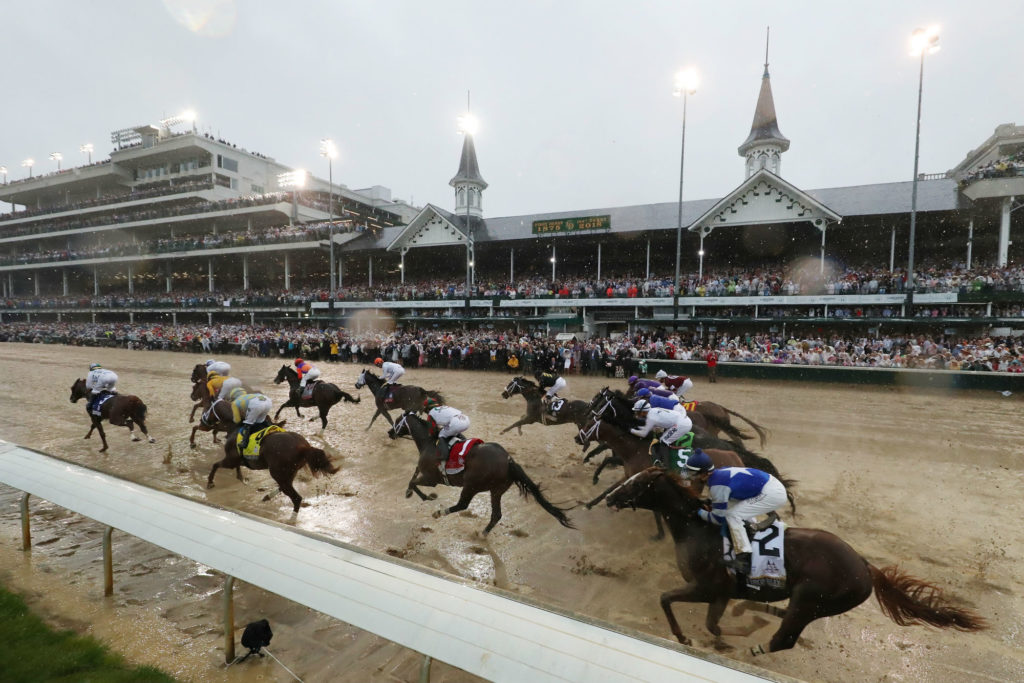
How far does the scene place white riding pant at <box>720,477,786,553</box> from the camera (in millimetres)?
3287

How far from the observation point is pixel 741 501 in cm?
339

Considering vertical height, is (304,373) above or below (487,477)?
above

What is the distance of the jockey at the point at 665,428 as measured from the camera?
5214 millimetres

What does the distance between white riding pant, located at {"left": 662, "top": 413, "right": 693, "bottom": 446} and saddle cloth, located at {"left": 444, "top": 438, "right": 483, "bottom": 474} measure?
2.14 metres

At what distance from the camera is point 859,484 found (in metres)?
6.58

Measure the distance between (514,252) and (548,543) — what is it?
26856 millimetres

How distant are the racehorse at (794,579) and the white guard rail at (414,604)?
59.9 inches

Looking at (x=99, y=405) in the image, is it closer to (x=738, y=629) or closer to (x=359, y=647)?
(x=359, y=647)

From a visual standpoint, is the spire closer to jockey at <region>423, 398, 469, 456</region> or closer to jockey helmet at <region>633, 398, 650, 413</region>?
jockey helmet at <region>633, 398, 650, 413</region>

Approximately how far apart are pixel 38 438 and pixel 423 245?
2308cm

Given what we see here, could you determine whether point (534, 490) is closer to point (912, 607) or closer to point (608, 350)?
point (912, 607)

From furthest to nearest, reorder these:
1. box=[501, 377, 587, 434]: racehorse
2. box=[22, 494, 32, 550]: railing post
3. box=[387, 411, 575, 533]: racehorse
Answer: box=[501, 377, 587, 434]: racehorse → box=[387, 411, 575, 533]: racehorse → box=[22, 494, 32, 550]: railing post

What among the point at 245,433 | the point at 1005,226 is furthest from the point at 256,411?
the point at 1005,226

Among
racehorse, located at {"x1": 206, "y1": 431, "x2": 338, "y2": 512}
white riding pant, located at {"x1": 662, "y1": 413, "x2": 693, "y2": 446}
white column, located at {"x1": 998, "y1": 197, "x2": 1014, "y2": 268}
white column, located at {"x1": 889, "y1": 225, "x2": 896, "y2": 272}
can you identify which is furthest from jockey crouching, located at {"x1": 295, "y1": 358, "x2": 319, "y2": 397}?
white column, located at {"x1": 998, "y1": 197, "x2": 1014, "y2": 268}
